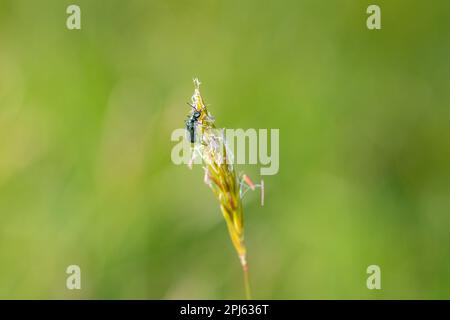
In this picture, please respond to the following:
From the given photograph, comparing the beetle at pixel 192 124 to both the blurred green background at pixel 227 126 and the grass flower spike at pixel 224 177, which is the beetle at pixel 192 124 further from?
the blurred green background at pixel 227 126

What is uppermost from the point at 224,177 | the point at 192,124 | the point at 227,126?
the point at 227,126

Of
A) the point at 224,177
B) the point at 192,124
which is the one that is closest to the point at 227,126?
the point at 192,124

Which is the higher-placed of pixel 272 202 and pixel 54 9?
pixel 54 9

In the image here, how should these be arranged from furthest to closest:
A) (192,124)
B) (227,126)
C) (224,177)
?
1. (227,126)
2. (192,124)
3. (224,177)

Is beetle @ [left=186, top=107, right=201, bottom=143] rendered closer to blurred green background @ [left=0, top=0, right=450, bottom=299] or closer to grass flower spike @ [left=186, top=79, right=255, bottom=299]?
grass flower spike @ [left=186, top=79, right=255, bottom=299]

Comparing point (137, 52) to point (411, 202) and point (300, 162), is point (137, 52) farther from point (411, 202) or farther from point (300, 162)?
point (411, 202)

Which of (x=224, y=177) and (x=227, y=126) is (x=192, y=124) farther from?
(x=227, y=126)

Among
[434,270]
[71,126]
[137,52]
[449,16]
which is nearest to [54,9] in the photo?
[137,52]
